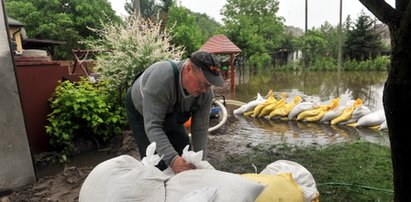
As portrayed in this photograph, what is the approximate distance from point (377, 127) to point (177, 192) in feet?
18.3

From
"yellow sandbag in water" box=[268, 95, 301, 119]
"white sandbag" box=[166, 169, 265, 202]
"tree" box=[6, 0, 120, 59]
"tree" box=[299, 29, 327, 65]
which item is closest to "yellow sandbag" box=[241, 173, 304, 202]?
"white sandbag" box=[166, 169, 265, 202]

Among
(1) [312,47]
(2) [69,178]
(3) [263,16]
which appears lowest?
(2) [69,178]

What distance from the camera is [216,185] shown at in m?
1.55

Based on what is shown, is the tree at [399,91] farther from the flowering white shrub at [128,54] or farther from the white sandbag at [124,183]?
the flowering white shrub at [128,54]

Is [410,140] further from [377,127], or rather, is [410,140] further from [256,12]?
[256,12]

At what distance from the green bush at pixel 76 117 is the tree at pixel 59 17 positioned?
609 inches

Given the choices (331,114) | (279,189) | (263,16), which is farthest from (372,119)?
(263,16)

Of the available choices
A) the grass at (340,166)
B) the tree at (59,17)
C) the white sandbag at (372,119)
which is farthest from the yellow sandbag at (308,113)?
the tree at (59,17)

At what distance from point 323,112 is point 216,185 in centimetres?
561

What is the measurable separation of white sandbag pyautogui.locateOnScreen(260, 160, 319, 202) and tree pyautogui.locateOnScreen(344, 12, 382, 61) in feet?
85.6

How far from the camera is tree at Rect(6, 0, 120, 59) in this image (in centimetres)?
2055

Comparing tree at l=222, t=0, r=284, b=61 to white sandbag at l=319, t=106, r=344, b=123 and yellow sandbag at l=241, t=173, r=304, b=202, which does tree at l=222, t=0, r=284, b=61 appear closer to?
white sandbag at l=319, t=106, r=344, b=123

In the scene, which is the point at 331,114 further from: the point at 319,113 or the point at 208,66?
the point at 208,66

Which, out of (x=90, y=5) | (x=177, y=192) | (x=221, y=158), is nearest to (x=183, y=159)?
(x=177, y=192)
